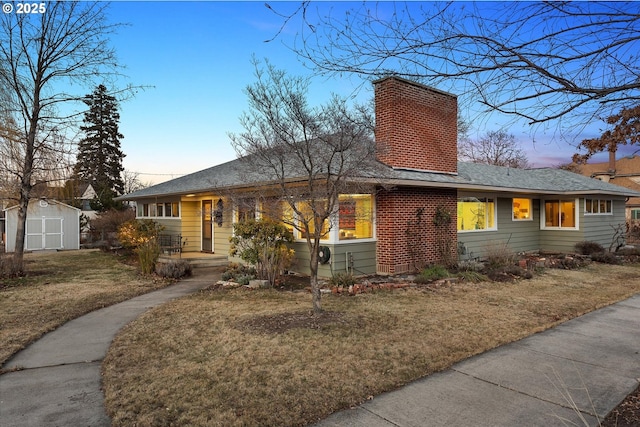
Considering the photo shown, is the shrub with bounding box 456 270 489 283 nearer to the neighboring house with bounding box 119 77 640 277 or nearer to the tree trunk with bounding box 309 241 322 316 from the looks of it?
the neighboring house with bounding box 119 77 640 277

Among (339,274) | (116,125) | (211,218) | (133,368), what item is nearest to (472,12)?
(133,368)

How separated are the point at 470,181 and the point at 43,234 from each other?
20510mm

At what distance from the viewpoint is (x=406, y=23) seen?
9.18ft

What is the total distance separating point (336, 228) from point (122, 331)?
539 cm

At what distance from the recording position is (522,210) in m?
16.2

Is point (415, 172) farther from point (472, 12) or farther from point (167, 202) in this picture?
point (167, 202)

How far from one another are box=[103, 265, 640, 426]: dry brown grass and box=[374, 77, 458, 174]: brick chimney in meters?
4.09

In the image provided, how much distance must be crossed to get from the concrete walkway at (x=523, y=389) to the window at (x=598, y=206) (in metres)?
13.0

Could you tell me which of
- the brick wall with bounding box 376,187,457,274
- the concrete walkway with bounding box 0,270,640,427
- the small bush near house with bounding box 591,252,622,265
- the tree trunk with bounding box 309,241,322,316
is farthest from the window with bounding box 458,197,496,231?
the tree trunk with bounding box 309,241,322,316

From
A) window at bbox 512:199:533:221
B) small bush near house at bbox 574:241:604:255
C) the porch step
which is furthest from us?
window at bbox 512:199:533:221

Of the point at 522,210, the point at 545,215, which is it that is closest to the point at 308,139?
the point at 522,210

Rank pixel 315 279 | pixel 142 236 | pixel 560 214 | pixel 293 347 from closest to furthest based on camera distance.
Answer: pixel 293 347 → pixel 315 279 → pixel 142 236 → pixel 560 214

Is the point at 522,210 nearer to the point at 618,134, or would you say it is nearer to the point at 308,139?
the point at 308,139

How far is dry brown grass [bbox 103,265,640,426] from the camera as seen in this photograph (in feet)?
11.6
